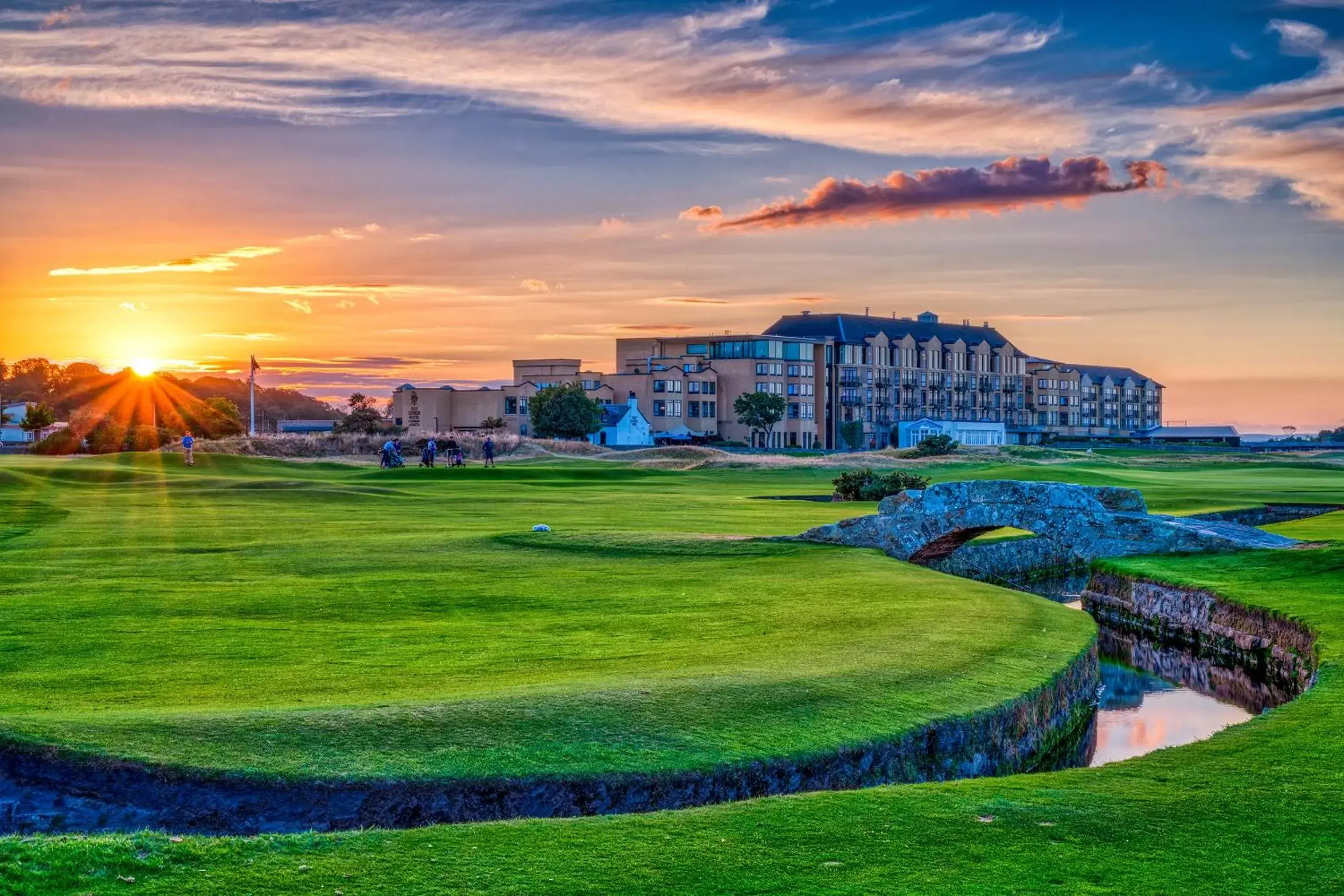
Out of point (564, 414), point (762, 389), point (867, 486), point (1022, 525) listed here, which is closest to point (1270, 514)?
point (867, 486)

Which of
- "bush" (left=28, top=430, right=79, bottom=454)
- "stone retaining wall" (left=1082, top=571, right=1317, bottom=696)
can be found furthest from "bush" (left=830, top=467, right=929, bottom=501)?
"bush" (left=28, top=430, right=79, bottom=454)

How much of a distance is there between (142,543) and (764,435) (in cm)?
14425

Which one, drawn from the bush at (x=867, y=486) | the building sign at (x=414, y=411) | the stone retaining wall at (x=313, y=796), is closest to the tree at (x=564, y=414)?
the building sign at (x=414, y=411)

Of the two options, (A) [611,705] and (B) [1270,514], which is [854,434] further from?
(A) [611,705]

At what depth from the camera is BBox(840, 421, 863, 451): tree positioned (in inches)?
7200

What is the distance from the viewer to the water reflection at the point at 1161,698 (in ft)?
68.6

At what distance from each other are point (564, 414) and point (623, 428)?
59.4 feet

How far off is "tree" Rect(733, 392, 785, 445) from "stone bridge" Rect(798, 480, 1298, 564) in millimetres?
130621

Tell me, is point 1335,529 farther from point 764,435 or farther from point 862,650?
point 764,435

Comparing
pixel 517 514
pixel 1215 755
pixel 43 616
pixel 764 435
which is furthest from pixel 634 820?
pixel 764 435

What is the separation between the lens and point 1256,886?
393 inches

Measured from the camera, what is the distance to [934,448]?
115 metres

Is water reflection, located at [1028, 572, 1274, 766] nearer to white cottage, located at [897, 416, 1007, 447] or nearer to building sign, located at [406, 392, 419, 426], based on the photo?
→ white cottage, located at [897, 416, 1007, 447]

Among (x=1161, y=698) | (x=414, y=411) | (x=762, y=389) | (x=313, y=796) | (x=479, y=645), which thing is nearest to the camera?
(x=313, y=796)
